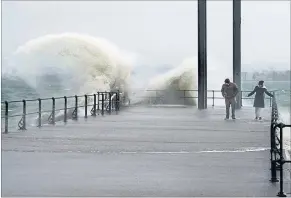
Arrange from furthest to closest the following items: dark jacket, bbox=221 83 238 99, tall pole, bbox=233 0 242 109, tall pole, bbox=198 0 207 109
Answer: tall pole, bbox=233 0 242 109 < tall pole, bbox=198 0 207 109 < dark jacket, bbox=221 83 238 99

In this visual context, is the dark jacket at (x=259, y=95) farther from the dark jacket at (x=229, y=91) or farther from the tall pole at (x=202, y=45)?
the tall pole at (x=202, y=45)

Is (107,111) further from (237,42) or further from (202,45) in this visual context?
(237,42)

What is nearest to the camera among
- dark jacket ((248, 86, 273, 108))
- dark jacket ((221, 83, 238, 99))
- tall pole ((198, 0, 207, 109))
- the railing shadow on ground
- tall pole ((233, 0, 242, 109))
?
the railing shadow on ground

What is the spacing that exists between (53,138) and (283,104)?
17.3 metres

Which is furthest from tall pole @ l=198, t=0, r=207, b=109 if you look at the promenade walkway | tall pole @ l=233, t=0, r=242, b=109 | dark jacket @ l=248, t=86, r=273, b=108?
the promenade walkway

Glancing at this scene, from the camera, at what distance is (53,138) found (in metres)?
13.0

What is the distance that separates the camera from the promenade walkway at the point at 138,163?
6770mm

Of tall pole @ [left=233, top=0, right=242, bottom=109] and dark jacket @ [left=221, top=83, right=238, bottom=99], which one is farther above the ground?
tall pole @ [left=233, top=0, right=242, bottom=109]

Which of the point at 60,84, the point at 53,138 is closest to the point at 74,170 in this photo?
the point at 53,138

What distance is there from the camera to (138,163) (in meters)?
8.88

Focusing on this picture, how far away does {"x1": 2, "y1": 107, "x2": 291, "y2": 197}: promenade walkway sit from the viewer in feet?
22.2

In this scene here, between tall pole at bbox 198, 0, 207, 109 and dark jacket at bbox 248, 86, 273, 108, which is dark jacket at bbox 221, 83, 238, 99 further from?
tall pole at bbox 198, 0, 207, 109

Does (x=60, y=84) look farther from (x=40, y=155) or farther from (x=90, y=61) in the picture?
(x=40, y=155)

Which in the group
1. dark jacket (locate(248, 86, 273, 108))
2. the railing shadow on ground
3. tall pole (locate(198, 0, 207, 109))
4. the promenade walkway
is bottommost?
the promenade walkway
